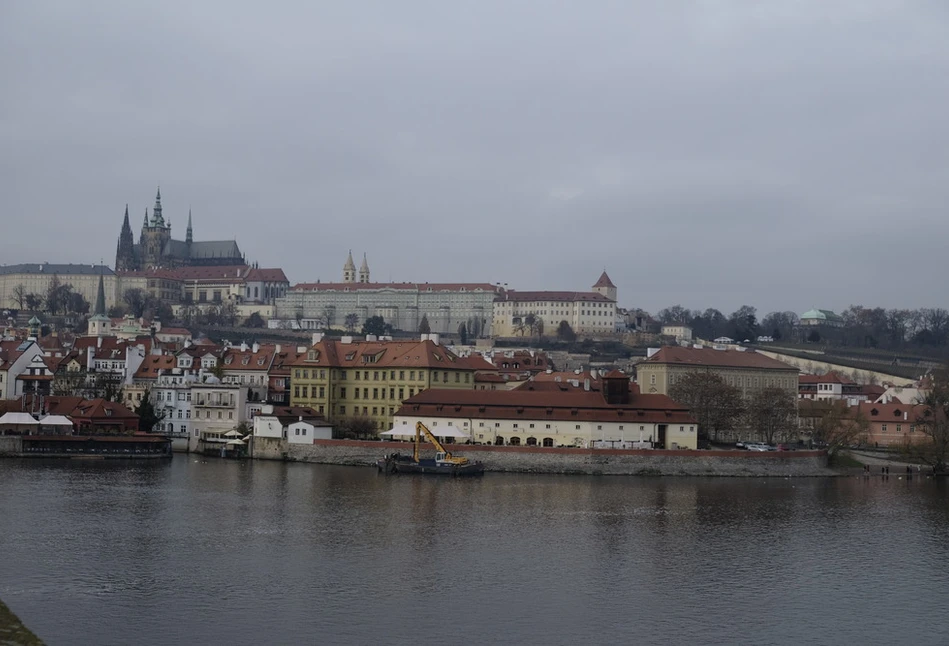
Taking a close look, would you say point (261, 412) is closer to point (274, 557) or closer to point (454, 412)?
point (454, 412)

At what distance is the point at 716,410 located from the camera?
2758 inches

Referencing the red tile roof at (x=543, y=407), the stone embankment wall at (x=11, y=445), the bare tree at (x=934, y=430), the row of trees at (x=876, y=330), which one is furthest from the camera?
the row of trees at (x=876, y=330)

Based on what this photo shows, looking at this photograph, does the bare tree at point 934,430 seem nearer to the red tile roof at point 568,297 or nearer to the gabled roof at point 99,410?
the gabled roof at point 99,410

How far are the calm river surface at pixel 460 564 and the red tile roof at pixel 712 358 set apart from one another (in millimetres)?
33971

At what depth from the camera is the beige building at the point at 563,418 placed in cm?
6081

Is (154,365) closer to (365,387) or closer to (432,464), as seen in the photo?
(365,387)

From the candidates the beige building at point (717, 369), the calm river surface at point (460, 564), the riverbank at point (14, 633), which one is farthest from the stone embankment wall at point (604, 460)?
the riverbank at point (14, 633)

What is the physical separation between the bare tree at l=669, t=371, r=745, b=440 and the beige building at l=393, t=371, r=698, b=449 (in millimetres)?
7184

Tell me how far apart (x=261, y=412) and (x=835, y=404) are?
112ft

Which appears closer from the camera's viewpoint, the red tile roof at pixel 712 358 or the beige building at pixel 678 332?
the red tile roof at pixel 712 358

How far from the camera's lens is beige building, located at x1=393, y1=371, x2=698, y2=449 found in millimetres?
60812

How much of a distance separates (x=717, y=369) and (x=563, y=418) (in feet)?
93.1

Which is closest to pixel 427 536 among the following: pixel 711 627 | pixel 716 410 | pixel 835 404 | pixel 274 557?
pixel 274 557

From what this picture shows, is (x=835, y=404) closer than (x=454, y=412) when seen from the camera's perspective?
No
